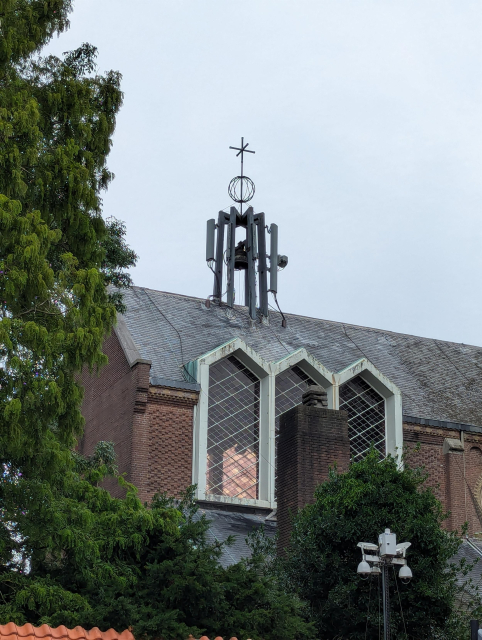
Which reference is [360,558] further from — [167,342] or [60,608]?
[167,342]

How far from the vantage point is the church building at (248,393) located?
2648 cm

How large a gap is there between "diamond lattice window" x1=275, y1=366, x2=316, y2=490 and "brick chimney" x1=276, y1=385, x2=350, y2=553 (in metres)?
4.36

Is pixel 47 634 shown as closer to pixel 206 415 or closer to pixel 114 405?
pixel 206 415

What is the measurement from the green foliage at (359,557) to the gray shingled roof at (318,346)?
7857 mm

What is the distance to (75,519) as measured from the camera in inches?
632

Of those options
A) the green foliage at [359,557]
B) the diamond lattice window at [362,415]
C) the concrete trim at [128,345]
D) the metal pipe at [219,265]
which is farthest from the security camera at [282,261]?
the green foliage at [359,557]

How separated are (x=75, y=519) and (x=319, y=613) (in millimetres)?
5987

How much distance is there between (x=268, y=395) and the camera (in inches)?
1101

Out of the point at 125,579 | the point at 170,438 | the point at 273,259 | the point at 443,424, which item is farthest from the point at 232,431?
the point at 125,579

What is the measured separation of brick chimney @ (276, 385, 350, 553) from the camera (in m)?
23.1

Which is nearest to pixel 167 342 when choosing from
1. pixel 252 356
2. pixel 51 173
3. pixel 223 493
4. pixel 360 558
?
pixel 252 356

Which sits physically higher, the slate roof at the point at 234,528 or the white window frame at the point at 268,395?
the white window frame at the point at 268,395

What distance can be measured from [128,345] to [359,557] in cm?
967

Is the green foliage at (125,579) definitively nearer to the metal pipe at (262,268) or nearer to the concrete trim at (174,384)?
the concrete trim at (174,384)
